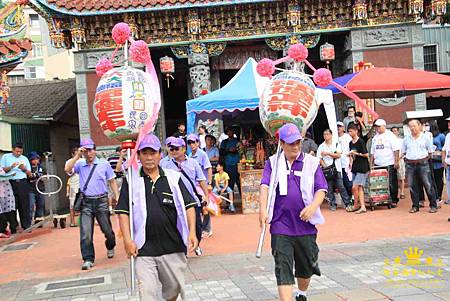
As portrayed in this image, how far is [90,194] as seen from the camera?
7105 mm

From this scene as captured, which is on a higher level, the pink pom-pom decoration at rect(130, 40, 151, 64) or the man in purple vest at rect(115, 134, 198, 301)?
the pink pom-pom decoration at rect(130, 40, 151, 64)

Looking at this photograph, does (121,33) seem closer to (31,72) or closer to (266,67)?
(266,67)

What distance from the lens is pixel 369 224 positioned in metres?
8.56

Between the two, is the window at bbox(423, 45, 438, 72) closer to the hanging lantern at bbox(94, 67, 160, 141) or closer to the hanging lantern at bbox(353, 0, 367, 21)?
the hanging lantern at bbox(353, 0, 367, 21)

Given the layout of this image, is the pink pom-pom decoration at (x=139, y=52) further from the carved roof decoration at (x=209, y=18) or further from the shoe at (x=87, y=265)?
the carved roof decoration at (x=209, y=18)

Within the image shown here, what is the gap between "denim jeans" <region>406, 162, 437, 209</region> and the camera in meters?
9.10

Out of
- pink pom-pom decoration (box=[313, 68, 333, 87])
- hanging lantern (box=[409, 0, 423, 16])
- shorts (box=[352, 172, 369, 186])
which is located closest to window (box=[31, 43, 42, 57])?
hanging lantern (box=[409, 0, 423, 16])

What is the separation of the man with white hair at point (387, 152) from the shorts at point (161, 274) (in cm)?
702

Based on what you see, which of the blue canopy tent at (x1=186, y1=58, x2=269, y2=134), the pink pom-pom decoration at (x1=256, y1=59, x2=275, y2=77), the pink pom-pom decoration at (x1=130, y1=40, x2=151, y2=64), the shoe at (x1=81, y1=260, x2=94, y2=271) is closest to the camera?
the pink pom-pom decoration at (x1=130, y1=40, x2=151, y2=64)

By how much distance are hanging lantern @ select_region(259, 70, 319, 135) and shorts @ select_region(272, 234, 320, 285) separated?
125 cm

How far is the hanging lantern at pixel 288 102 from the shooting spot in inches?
194

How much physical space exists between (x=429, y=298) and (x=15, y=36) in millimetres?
9208

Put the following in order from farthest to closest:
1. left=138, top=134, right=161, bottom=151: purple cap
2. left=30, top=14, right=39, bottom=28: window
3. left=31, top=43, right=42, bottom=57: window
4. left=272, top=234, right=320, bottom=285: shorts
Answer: left=30, top=14, right=39, bottom=28: window, left=31, top=43, right=42, bottom=57: window, left=272, top=234, right=320, bottom=285: shorts, left=138, top=134, right=161, bottom=151: purple cap

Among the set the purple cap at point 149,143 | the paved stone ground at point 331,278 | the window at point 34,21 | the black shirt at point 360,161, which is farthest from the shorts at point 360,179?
the window at point 34,21
